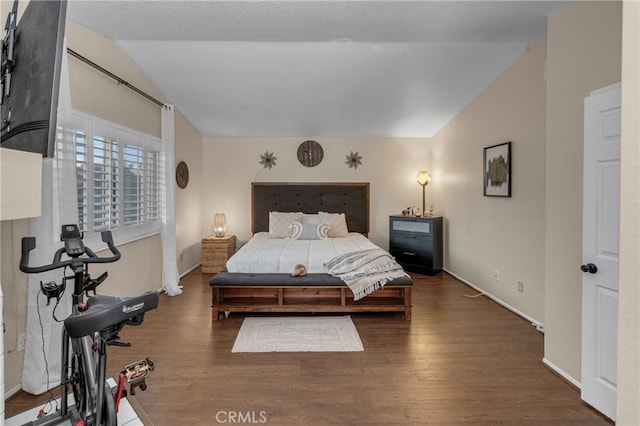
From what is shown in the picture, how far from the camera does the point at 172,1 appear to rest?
7.56 feet

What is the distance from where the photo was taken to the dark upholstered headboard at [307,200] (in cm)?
580

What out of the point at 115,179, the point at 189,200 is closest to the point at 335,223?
the point at 189,200

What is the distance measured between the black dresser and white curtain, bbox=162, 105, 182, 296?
3497mm

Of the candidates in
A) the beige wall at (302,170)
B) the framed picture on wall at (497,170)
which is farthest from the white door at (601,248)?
the beige wall at (302,170)

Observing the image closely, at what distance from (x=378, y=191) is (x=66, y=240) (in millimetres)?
4914

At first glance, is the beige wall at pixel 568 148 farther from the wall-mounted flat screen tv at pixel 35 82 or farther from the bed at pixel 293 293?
the wall-mounted flat screen tv at pixel 35 82

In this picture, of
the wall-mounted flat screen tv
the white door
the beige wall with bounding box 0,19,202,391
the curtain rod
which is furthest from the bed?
the wall-mounted flat screen tv

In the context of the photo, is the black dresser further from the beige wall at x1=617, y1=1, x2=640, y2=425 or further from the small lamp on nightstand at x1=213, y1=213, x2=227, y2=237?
the beige wall at x1=617, y1=1, x2=640, y2=425

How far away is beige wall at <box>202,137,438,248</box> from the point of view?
19.3 feet

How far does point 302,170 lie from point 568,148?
4.23 metres

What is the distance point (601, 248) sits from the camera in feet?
6.40

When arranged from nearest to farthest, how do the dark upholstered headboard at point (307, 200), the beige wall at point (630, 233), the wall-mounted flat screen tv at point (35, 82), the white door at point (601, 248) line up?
the beige wall at point (630, 233)
the wall-mounted flat screen tv at point (35, 82)
the white door at point (601, 248)
the dark upholstered headboard at point (307, 200)

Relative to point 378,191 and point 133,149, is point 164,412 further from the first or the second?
point 378,191

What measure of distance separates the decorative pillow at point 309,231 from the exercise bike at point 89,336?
10.5 ft
